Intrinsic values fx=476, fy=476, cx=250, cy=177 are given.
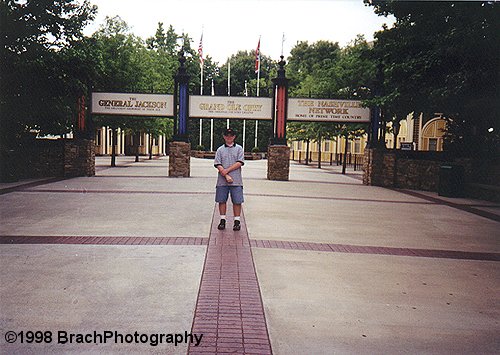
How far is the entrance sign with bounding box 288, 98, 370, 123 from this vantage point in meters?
22.3

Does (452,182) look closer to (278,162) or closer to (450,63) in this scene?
(450,63)

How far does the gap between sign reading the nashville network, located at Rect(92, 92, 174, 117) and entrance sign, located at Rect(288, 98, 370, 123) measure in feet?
19.0

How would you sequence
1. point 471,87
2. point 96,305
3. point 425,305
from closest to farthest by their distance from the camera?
point 96,305 → point 425,305 → point 471,87

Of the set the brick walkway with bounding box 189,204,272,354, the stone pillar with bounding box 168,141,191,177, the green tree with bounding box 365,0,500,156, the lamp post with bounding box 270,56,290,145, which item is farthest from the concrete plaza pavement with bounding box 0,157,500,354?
the lamp post with bounding box 270,56,290,145

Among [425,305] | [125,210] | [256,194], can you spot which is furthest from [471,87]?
[425,305]

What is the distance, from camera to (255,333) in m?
3.88

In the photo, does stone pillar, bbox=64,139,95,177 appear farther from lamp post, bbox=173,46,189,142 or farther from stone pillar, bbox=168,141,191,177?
lamp post, bbox=173,46,189,142

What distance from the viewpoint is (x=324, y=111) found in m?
22.5

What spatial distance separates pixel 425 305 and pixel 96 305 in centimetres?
323

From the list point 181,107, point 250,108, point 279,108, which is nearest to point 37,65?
point 181,107

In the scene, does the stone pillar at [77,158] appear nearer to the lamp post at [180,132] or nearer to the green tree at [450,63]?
the lamp post at [180,132]

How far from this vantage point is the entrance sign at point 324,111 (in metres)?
22.3

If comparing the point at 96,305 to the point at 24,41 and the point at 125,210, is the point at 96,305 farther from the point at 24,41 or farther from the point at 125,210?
the point at 24,41

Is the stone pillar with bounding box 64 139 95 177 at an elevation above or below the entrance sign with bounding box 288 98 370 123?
below
